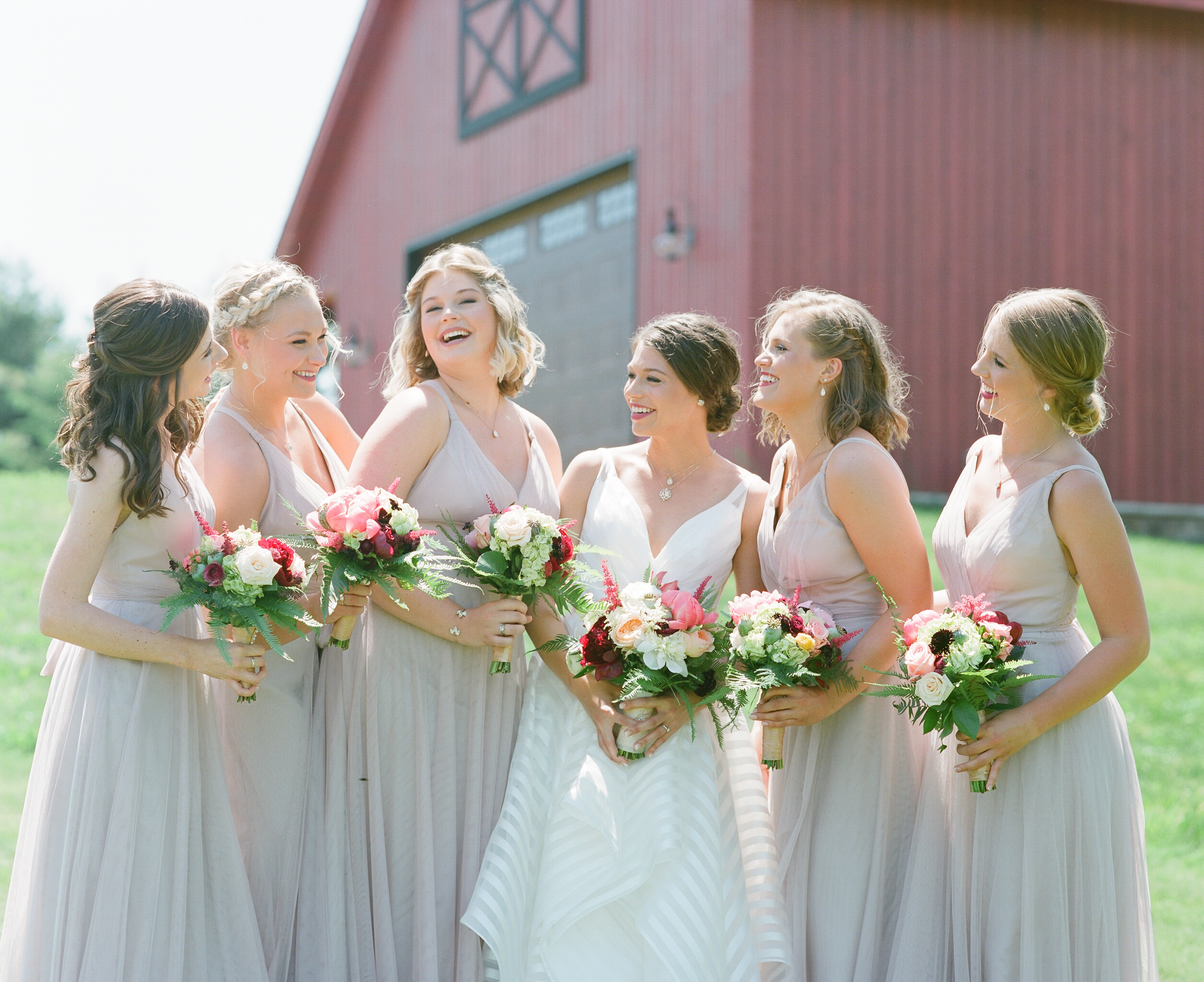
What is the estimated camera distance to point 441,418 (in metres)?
4.80

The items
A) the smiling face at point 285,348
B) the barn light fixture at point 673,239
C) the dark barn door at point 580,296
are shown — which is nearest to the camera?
the smiling face at point 285,348

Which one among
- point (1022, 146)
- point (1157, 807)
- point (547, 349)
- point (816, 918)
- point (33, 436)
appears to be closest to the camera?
point (816, 918)

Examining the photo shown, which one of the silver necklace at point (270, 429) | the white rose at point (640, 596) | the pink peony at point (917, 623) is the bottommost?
the pink peony at point (917, 623)

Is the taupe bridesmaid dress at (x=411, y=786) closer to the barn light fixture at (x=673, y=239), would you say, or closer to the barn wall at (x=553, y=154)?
the barn wall at (x=553, y=154)

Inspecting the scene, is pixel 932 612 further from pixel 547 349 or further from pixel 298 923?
pixel 547 349

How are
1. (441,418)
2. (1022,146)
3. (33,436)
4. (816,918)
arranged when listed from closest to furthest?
(816,918)
(441,418)
(1022,146)
(33,436)

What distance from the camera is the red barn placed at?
1470 cm

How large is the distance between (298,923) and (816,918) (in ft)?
6.15

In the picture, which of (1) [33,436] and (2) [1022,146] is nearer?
(2) [1022,146]

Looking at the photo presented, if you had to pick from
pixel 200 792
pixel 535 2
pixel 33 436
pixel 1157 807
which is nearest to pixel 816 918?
pixel 200 792

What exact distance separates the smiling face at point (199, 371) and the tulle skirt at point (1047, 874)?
116 inches

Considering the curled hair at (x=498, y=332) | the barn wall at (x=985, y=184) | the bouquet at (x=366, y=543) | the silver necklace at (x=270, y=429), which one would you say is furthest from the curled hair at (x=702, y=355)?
the barn wall at (x=985, y=184)

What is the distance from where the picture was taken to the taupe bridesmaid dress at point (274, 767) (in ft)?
14.8

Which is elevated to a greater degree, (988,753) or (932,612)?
(932,612)
